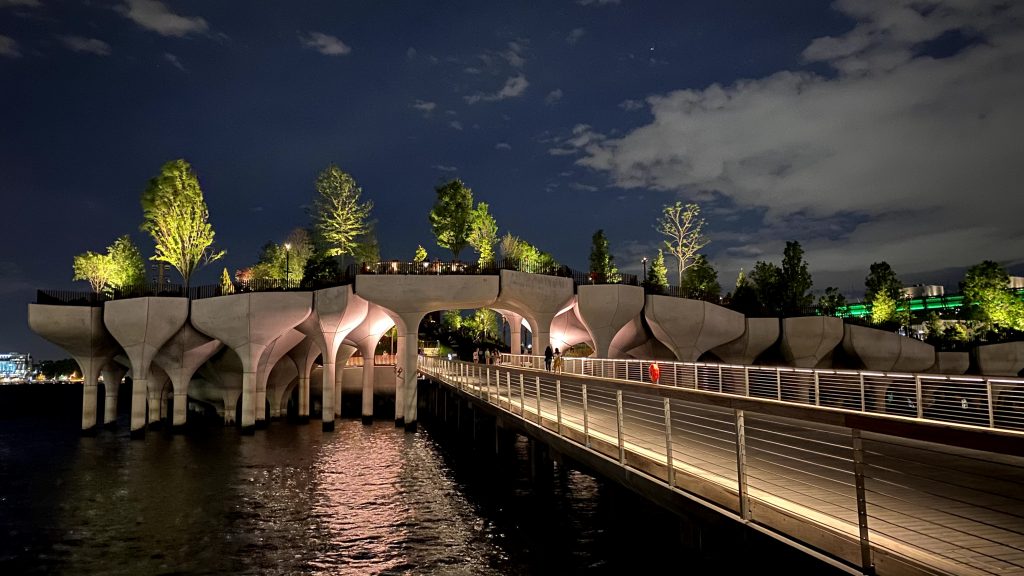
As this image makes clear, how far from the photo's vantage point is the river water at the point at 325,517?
13.5m

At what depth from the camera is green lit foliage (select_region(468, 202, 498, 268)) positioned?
228 ft

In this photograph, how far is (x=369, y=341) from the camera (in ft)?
146

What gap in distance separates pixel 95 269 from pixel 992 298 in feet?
302

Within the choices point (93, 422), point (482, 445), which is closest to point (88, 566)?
point (482, 445)

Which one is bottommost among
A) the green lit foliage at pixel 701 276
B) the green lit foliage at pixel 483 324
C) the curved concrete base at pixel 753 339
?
the curved concrete base at pixel 753 339

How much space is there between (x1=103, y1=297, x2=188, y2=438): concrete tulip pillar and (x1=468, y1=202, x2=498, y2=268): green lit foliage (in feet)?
116

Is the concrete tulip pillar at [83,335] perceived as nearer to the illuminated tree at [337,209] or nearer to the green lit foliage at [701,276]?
the illuminated tree at [337,209]

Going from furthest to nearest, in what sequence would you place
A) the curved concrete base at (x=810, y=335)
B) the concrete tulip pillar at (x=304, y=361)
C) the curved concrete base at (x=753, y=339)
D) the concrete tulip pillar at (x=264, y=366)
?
the curved concrete base at (x=810, y=335) → the curved concrete base at (x=753, y=339) → the concrete tulip pillar at (x=304, y=361) → the concrete tulip pillar at (x=264, y=366)

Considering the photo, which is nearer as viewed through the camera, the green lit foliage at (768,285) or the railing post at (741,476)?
the railing post at (741,476)

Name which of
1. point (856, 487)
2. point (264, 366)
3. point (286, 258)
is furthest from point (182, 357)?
point (856, 487)

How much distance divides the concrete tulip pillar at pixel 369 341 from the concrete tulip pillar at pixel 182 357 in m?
Result: 9.26

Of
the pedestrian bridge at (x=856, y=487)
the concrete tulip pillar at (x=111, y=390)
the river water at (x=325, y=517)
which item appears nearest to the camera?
the pedestrian bridge at (x=856, y=487)

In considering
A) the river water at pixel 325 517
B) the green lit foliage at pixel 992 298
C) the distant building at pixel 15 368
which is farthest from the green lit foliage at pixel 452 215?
the distant building at pixel 15 368

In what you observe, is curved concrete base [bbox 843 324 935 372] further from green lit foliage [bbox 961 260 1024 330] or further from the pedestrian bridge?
the pedestrian bridge
